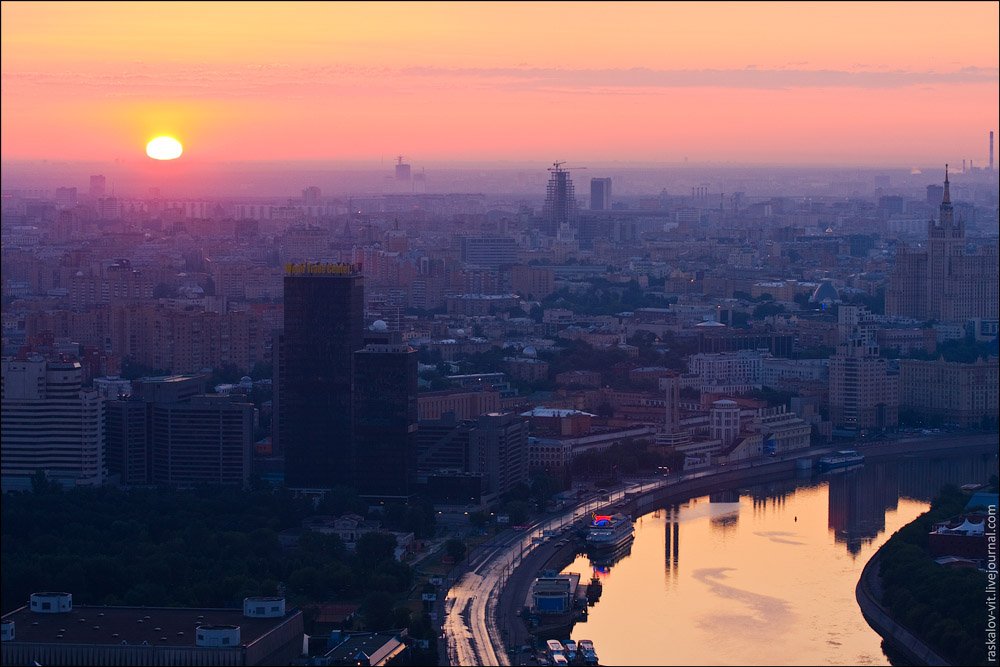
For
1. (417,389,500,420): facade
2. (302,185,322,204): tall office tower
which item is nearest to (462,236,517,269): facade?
(302,185,322,204): tall office tower

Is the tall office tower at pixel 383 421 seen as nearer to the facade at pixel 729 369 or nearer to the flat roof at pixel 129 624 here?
the flat roof at pixel 129 624

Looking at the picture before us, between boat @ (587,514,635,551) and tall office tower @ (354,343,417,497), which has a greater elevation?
tall office tower @ (354,343,417,497)

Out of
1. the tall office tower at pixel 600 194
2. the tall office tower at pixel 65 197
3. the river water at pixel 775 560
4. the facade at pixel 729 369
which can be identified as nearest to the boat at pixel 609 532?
the river water at pixel 775 560

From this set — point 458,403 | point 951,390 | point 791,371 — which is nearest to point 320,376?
point 458,403

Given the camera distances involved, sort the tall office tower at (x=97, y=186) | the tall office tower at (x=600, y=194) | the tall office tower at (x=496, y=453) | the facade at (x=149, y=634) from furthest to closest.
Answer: the tall office tower at (x=600, y=194) < the tall office tower at (x=97, y=186) < the tall office tower at (x=496, y=453) < the facade at (x=149, y=634)

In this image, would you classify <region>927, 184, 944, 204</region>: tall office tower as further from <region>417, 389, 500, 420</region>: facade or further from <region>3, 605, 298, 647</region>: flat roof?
<region>3, 605, 298, 647</region>: flat roof

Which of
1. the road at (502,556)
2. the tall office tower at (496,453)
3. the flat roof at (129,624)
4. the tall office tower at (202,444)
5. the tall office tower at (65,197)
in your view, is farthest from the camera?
the tall office tower at (65,197)

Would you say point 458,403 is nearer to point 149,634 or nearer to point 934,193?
point 149,634
